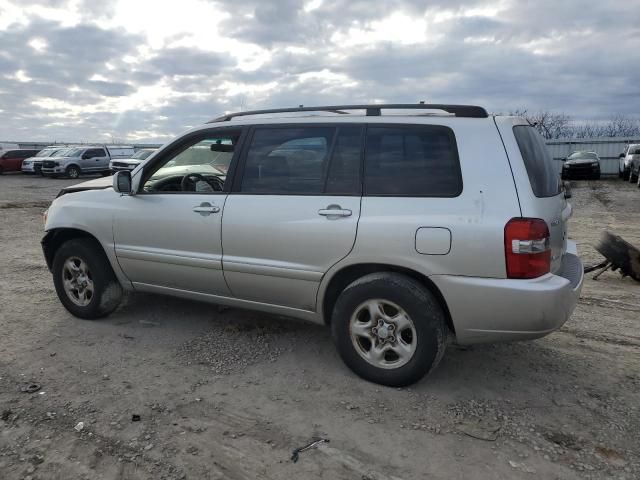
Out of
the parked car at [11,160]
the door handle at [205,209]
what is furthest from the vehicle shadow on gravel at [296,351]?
the parked car at [11,160]

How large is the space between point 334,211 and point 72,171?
2764 centimetres

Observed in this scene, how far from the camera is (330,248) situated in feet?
11.4

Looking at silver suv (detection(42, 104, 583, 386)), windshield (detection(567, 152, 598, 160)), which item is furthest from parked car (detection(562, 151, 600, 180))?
silver suv (detection(42, 104, 583, 386))

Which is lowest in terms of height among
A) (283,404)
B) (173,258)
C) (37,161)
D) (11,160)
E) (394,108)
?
(283,404)

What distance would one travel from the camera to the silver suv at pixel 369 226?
10.2 feet

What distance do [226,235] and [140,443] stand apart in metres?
1.55

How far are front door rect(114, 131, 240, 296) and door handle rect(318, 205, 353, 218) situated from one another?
2.87ft

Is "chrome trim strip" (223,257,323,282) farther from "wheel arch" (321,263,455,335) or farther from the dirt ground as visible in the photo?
the dirt ground

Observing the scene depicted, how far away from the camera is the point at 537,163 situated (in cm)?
338

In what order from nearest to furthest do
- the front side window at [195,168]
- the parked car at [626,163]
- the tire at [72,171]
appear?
the front side window at [195,168], the parked car at [626,163], the tire at [72,171]

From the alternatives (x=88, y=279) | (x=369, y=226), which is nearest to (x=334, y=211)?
(x=369, y=226)

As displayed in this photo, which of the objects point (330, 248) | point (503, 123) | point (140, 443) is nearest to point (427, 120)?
point (503, 123)

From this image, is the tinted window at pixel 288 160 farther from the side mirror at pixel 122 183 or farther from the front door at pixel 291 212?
the side mirror at pixel 122 183

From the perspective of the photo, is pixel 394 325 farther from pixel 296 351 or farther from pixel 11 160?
pixel 11 160
